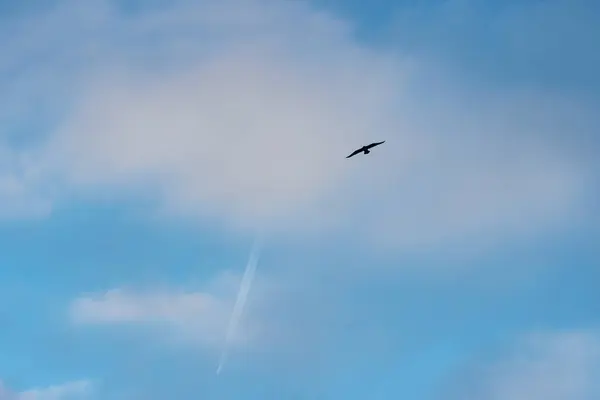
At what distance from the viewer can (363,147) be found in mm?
194750
